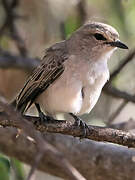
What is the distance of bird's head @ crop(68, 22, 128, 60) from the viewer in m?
4.76

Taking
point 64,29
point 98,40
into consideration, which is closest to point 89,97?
point 98,40

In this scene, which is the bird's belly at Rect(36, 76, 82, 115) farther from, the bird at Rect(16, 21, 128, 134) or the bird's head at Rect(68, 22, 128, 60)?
the bird's head at Rect(68, 22, 128, 60)

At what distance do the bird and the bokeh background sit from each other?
5.14 feet

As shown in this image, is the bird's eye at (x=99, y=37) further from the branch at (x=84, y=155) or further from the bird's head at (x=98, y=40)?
the branch at (x=84, y=155)

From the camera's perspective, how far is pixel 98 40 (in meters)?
4.86

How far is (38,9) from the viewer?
730cm

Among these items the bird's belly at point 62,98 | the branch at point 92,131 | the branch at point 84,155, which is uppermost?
the bird's belly at point 62,98

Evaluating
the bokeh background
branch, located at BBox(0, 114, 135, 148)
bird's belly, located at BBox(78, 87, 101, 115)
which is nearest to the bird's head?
bird's belly, located at BBox(78, 87, 101, 115)

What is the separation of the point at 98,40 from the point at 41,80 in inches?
25.7

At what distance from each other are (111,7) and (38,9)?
1.03 m

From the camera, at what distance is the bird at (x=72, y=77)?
454 cm

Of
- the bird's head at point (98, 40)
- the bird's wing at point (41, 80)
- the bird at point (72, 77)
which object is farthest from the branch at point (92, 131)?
the bird's head at point (98, 40)

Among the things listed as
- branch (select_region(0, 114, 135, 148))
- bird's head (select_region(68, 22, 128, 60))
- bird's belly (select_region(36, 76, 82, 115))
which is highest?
bird's head (select_region(68, 22, 128, 60))

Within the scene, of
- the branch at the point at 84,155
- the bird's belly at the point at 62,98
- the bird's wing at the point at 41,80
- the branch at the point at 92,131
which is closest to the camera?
the branch at the point at 92,131
